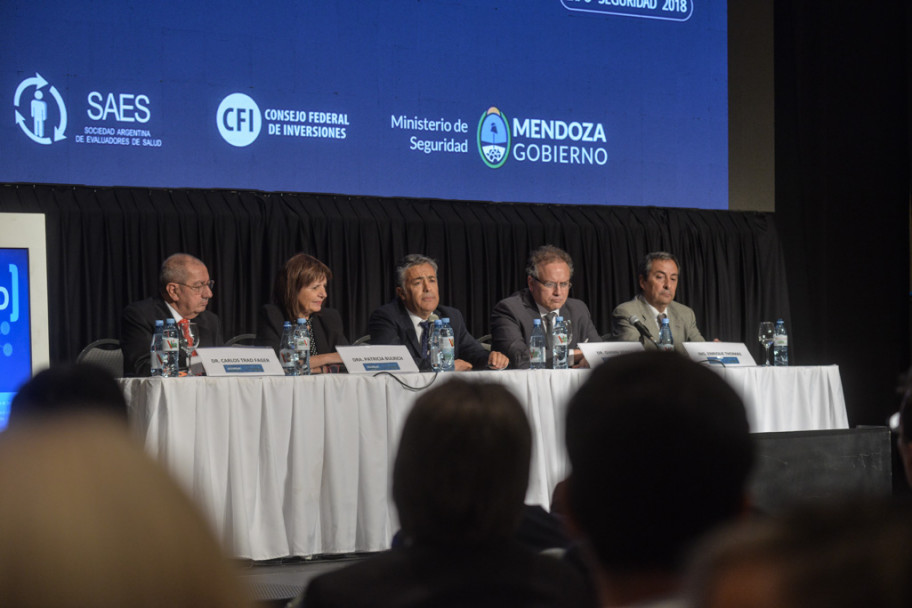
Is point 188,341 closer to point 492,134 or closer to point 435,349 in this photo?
point 435,349

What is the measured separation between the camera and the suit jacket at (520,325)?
14.8ft

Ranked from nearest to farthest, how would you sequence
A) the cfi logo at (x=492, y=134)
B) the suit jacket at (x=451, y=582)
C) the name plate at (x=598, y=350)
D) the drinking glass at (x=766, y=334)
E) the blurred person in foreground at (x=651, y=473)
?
the blurred person in foreground at (x=651, y=473) < the suit jacket at (x=451, y=582) < the name plate at (x=598, y=350) < the drinking glass at (x=766, y=334) < the cfi logo at (x=492, y=134)

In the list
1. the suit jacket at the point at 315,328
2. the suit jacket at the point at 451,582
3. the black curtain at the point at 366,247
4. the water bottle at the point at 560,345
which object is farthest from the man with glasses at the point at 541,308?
the suit jacket at the point at 451,582

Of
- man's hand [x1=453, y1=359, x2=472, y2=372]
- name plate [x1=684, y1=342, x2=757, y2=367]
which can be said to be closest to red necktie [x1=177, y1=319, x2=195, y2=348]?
man's hand [x1=453, y1=359, x2=472, y2=372]

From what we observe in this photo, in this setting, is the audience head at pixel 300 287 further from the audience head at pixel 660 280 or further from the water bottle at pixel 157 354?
the audience head at pixel 660 280

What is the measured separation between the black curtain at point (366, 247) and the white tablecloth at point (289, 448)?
2.08 meters

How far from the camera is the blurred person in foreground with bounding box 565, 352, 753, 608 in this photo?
0.91 meters

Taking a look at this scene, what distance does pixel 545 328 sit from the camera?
4.84 meters

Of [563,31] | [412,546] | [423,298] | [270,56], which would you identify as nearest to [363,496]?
[423,298]

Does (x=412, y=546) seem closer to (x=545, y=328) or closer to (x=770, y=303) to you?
(x=545, y=328)

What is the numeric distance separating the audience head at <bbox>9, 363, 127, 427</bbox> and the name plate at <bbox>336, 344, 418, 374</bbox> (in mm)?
2231

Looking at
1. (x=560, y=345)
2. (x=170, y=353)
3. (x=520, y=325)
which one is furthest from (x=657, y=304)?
(x=170, y=353)

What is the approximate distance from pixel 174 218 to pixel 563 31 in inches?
96.7

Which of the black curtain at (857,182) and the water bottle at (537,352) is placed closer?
the water bottle at (537,352)
